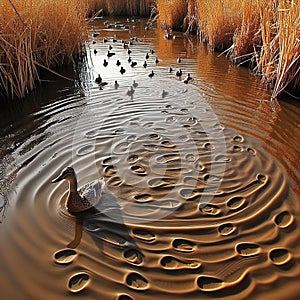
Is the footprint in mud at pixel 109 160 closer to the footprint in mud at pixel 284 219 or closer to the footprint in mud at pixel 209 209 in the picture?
the footprint in mud at pixel 209 209

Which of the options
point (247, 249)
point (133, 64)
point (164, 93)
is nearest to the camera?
point (247, 249)

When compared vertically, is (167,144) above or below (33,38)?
below

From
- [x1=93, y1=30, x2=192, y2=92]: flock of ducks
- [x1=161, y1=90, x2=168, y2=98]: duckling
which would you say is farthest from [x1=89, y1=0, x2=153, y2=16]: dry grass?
[x1=161, y1=90, x2=168, y2=98]: duckling

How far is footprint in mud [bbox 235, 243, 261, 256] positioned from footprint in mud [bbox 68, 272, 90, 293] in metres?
1.41

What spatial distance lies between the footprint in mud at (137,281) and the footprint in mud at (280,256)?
119 centimetres

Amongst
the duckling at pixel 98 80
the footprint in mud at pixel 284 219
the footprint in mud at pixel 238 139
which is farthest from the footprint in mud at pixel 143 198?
the duckling at pixel 98 80

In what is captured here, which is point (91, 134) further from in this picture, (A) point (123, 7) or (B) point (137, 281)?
(A) point (123, 7)

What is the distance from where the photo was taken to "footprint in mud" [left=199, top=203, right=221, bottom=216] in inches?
139

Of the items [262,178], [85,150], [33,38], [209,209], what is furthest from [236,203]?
[33,38]

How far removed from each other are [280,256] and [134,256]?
135 centimetres

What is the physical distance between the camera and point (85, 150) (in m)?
4.69

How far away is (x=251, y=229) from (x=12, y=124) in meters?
4.26

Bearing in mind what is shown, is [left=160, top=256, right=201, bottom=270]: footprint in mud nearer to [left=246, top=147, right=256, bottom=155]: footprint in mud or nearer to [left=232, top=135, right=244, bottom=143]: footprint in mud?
[left=246, top=147, right=256, bottom=155]: footprint in mud

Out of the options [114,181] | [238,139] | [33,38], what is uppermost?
[33,38]
